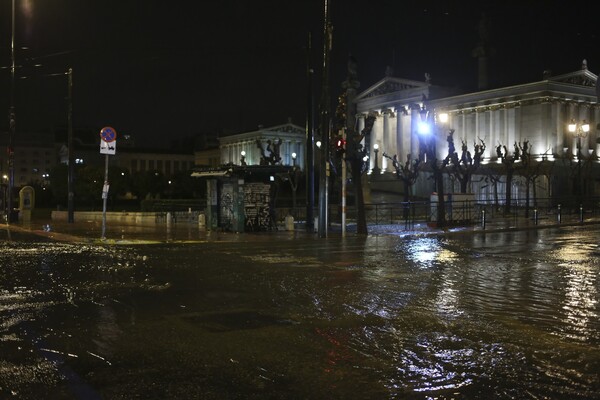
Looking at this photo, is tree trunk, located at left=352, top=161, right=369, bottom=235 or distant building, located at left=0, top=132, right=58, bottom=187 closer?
tree trunk, located at left=352, top=161, right=369, bottom=235

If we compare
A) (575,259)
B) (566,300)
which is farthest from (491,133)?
(566,300)

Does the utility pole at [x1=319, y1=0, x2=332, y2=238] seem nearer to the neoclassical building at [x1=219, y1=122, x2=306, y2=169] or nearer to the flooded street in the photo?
the flooded street

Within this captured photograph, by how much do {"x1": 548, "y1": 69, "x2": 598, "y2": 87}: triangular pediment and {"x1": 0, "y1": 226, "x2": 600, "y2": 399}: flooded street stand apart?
223ft

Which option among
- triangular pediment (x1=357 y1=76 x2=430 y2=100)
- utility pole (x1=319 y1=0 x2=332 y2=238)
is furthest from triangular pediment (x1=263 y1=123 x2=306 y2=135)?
utility pole (x1=319 y1=0 x2=332 y2=238)

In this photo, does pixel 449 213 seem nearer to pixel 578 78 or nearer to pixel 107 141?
pixel 107 141

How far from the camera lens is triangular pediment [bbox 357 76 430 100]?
96.1 meters

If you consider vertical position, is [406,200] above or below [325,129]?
below

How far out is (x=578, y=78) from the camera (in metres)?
78.6

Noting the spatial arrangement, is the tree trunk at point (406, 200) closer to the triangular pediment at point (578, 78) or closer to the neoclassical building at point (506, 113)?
the neoclassical building at point (506, 113)

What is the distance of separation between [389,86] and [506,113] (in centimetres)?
2403

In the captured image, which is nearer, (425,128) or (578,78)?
(425,128)

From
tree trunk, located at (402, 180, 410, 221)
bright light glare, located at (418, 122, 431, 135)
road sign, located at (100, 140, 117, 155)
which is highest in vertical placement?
bright light glare, located at (418, 122, 431, 135)

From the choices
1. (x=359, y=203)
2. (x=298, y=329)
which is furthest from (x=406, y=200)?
(x=298, y=329)

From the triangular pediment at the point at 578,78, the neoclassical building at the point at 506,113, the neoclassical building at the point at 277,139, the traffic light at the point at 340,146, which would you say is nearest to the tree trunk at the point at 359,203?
the traffic light at the point at 340,146
